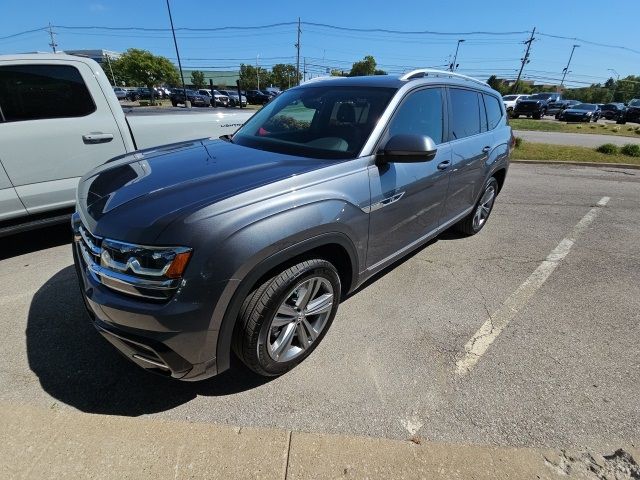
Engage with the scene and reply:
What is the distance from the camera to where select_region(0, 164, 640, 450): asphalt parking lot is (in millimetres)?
2139

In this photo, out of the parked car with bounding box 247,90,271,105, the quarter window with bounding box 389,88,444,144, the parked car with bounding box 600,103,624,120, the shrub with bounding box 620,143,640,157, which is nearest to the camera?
the quarter window with bounding box 389,88,444,144

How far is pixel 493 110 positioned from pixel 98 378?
479cm

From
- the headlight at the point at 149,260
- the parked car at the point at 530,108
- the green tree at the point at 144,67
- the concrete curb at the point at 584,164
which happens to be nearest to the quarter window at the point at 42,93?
the headlight at the point at 149,260

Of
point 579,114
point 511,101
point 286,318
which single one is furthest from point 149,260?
point 511,101

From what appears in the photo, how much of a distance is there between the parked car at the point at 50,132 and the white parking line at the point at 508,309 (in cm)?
400

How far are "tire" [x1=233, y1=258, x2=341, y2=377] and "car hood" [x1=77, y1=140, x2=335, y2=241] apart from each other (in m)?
0.56

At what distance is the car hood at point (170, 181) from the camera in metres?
1.87

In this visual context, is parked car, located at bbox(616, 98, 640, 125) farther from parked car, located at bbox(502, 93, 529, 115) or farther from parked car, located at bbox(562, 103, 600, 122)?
parked car, located at bbox(502, 93, 529, 115)

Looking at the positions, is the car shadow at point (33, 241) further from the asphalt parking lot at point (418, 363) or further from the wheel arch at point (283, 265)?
the wheel arch at point (283, 265)

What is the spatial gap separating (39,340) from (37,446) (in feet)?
3.37

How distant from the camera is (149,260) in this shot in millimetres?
1746

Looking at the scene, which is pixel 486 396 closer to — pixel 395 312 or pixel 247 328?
pixel 395 312

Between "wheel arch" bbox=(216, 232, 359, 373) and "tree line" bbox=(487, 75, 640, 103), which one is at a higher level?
"wheel arch" bbox=(216, 232, 359, 373)

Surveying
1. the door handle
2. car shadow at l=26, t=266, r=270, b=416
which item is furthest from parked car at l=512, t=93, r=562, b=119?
car shadow at l=26, t=266, r=270, b=416
